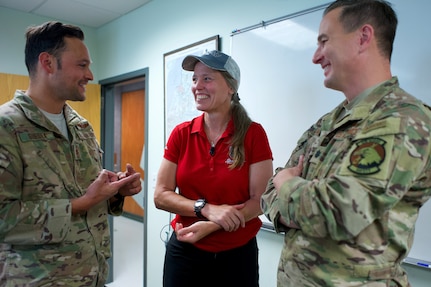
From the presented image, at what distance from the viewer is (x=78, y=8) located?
309 cm

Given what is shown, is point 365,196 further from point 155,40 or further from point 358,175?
point 155,40

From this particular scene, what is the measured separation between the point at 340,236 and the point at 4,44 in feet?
11.8

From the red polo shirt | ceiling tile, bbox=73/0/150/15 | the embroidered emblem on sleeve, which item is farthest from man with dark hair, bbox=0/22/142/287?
ceiling tile, bbox=73/0/150/15

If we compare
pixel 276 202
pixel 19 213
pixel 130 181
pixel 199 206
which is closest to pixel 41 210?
Answer: pixel 19 213

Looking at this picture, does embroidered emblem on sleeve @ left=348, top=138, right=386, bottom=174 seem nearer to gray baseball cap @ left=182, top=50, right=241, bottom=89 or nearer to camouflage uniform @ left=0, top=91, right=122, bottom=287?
gray baseball cap @ left=182, top=50, right=241, bottom=89

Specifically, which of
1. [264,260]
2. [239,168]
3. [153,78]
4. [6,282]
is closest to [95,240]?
[6,282]

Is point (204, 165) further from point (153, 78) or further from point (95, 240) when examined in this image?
point (153, 78)

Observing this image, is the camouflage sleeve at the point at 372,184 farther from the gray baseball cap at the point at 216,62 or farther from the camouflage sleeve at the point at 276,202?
the gray baseball cap at the point at 216,62

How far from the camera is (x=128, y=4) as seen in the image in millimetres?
2965

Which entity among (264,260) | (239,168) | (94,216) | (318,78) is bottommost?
(264,260)

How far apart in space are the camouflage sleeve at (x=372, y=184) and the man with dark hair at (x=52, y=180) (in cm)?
82

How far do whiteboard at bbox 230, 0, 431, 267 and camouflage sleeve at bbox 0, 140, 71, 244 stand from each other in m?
1.29

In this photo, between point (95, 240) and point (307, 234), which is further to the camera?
point (95, 240)

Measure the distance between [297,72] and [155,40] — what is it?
5.27 feet
